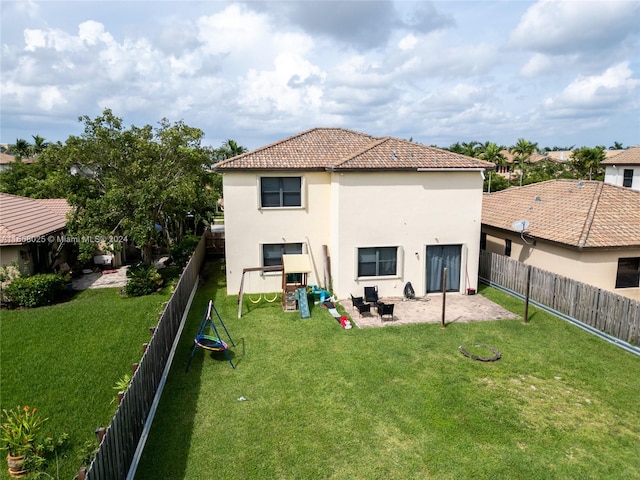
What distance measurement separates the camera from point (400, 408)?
9.80 meters

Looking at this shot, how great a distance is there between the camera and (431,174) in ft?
58.0

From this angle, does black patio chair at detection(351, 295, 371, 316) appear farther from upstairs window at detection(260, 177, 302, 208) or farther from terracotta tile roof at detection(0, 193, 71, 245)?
terracotta tile roof at detection(0, 193, 71, 245)

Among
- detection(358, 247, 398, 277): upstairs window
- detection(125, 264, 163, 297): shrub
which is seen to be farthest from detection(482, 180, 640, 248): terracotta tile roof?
detection(125, 264, 163, 297): shrub

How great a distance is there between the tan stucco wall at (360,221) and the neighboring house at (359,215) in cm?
4

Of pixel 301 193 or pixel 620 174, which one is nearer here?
pixel 301 193

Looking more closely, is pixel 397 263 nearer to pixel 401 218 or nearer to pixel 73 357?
pixel 401 218

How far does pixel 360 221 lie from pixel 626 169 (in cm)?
3329

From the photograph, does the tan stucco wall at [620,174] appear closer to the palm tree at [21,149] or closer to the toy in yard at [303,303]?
the toy in yard at [303,303]

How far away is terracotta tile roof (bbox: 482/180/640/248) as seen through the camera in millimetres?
16438

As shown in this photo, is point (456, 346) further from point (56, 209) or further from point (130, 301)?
point (56, 209)

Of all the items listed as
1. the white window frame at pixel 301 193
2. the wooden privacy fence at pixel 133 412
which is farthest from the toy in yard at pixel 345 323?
the white window frame at pixel 301 193

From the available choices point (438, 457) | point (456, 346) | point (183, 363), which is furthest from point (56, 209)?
point (438, 457)

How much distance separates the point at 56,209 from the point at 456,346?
24.3 metres

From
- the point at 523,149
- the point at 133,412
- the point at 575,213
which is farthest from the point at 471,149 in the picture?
the point at 133,412
